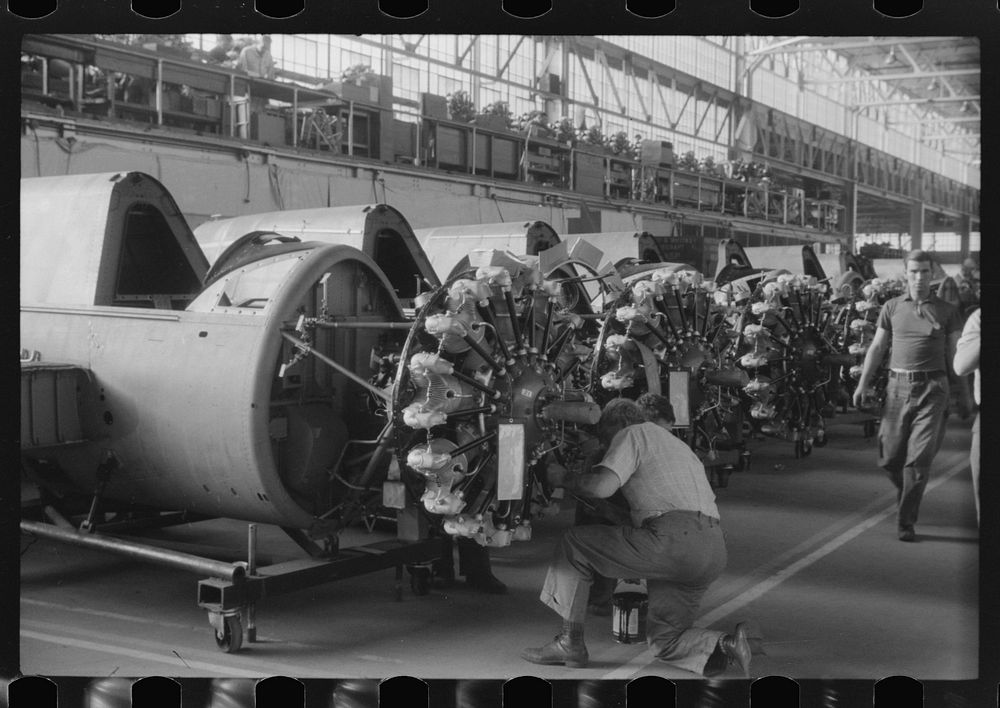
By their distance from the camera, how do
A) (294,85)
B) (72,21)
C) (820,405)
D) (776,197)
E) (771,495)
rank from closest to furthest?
(72,21) < (294,85) < (771,495) < (820,405) < (776,197)

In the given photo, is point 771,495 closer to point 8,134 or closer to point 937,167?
point 937,167

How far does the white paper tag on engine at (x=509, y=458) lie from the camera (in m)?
5.18

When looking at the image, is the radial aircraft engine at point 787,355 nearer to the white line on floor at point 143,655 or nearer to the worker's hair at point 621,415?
the worker's hair at point 621,415

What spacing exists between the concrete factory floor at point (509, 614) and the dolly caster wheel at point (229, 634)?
2.4 inches

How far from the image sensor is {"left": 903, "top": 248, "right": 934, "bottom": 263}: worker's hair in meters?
6.57

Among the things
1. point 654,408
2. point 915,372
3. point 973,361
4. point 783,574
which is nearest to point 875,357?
point 915,372

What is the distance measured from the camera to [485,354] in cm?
530

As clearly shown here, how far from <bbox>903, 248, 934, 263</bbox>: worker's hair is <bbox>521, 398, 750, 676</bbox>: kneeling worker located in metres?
2.55

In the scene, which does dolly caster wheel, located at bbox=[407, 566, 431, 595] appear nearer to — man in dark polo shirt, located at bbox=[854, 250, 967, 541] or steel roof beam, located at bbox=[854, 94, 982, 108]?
man in dark polo shirt, located at bbox=[854, 250, 967, 541]

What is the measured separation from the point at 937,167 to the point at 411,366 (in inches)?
147

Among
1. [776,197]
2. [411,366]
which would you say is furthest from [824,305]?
[411,366]

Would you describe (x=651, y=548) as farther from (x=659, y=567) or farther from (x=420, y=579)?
(x=420, y=579)

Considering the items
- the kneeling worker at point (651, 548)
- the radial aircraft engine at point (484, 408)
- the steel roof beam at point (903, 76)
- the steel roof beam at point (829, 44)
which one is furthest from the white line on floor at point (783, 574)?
the steel roof beam at point (829, 44)

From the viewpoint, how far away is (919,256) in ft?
21.9
